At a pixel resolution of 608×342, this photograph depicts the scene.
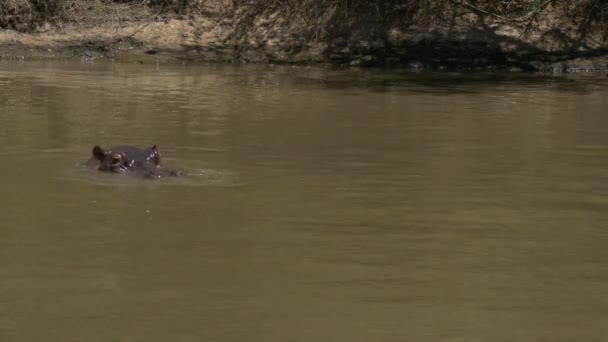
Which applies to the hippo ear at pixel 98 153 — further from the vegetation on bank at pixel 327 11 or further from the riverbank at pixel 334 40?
the vegetation on bank at pixel 327 11

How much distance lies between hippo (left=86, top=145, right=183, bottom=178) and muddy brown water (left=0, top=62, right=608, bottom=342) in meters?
0.11

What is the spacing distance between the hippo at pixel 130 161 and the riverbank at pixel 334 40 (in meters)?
10.6

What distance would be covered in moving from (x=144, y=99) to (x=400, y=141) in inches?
163

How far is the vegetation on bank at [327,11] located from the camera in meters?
18.9

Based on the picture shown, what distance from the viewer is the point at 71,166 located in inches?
340

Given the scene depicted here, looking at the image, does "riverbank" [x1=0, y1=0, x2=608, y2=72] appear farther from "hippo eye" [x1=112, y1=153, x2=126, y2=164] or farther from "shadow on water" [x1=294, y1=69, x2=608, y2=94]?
"hippo eye" [x1=112, y1=153, x2=126, y2=164]

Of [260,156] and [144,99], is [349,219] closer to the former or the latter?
[260,156]

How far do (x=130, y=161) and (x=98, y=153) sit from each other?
24cm

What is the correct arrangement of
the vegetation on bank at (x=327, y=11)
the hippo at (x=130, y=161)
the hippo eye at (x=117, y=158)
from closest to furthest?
the hippo at (x=130, y=161) → the hippo eye at (x=117, y=158) → the vegetation on bank at (x=327, y=11)

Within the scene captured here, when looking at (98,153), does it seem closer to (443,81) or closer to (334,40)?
(443,81)

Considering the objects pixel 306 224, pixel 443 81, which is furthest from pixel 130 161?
pixel 443 81

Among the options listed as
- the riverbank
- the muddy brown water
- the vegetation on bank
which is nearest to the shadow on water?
the riverbank

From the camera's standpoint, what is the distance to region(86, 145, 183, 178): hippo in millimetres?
8148

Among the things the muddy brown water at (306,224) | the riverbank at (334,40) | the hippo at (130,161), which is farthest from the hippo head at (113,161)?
the riverbank at (334,40)
